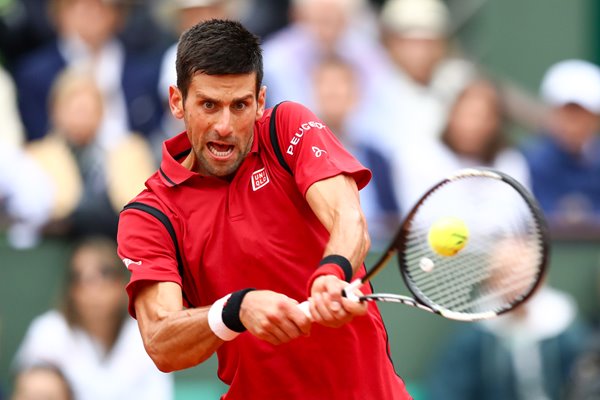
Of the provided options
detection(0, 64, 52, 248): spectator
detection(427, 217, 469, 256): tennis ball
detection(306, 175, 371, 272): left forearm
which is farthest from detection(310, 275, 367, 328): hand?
detection(0, 64, 52, 248): spectator

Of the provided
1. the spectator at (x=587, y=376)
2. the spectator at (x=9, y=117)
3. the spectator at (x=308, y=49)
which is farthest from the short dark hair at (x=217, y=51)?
the spectator at (x=9, y=117)

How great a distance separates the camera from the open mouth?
4645 millimetres

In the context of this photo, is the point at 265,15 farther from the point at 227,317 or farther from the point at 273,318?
the point at 273,318

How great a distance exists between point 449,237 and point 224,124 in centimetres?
94

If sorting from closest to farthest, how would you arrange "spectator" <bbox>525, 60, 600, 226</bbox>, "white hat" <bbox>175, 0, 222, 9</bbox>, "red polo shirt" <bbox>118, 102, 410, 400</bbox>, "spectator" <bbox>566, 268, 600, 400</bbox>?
"red polo shirt" <bbox>118, 102, 410, 400</bbox>, "spectator" <bbox>566, 268, 600, 400</bbox>, "white hat" <bbox>175, 0, 222, 9</bbox>, "spectator" <bbox>525, 60, 600, 226</bbox>

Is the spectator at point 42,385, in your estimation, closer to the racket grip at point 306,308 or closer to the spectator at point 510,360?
the spectator at point 510,360

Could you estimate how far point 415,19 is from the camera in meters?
9.88

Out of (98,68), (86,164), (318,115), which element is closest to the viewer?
(86,164)

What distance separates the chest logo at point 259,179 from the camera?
472 centimetres

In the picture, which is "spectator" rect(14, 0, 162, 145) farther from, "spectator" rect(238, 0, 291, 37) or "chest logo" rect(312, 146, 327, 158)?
"chest logo" rect(312, 146, 327, 158)

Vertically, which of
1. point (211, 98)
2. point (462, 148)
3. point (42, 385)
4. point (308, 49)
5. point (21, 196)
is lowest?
point (42, 385)

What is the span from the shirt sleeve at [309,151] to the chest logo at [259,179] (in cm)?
10

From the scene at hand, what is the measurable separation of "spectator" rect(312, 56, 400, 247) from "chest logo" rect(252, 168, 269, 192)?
4056mm

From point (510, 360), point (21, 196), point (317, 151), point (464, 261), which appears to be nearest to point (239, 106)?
point (317, 151)
